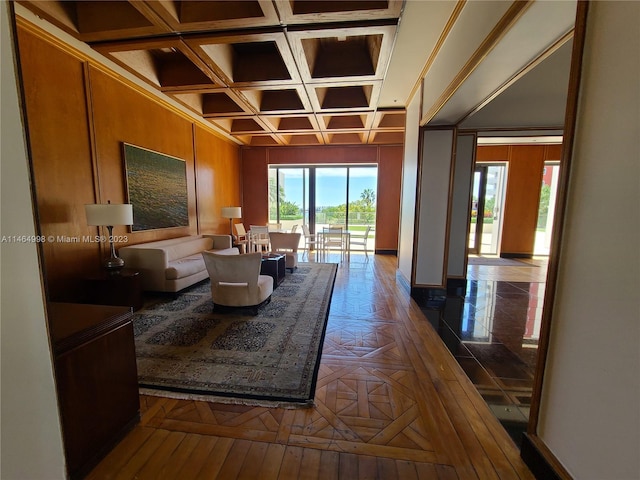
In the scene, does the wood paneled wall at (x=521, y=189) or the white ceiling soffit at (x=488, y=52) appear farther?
the wood paneled wall at (x=521, y=189)

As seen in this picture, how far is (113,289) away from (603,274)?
3.99 metres

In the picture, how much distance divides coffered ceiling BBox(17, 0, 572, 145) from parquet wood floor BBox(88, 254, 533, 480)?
228 cm

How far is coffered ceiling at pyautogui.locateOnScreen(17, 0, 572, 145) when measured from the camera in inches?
75.4

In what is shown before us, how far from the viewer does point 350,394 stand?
73.4 inches

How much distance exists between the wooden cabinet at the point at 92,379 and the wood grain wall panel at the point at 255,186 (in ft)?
21.0

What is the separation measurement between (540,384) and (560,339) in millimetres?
281

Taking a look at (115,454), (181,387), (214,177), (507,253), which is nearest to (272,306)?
(181,387)

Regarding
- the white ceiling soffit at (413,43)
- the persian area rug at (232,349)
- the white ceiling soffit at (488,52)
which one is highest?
the white ceiling soffit at (413,43)

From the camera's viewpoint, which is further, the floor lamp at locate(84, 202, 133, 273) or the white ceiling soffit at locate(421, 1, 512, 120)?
the floor lamp at locate(84, 202, 133, 273)

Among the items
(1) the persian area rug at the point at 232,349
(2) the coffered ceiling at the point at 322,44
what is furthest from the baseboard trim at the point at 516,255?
(1) the persian area rug at the point at 232,349

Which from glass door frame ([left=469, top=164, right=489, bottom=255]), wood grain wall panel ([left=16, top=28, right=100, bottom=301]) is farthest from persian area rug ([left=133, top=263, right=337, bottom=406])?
glass door frame ([left=469, top=164, right=489, bottom=255])

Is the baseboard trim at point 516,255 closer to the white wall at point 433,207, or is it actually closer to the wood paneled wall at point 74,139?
the white wall at point 433,207

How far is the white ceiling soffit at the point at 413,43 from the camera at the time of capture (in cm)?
228

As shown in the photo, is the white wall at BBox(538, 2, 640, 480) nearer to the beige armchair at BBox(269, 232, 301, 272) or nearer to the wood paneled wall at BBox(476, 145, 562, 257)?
the beige armchair at BBox(269, 232, 301, 272)
